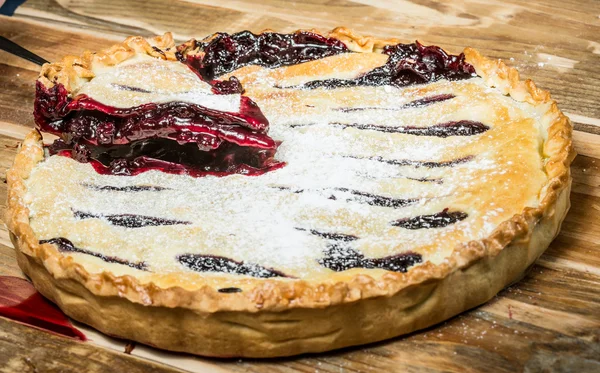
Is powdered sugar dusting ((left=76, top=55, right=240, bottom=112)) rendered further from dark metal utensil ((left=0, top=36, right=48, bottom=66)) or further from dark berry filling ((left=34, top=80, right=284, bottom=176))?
dark metal utensil ((left=0, top=36, right=48, bottom=66))

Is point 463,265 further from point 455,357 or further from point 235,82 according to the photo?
point 235,82

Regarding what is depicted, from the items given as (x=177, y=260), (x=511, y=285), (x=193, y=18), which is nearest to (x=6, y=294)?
(x=177, y=260)

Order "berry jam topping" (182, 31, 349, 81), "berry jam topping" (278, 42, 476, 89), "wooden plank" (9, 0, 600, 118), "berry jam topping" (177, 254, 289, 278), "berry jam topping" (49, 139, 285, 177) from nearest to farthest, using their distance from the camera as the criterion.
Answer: "berry jam topping" (177, 254, 289, 278) → "berry jam topping" (49, 139, 285, 177) → "berry jam topping" (278, 42, 476, 89) → "berry jam topping" (182, 31, 349, 81) → "wooden plank" (9, 0, 600, 118)

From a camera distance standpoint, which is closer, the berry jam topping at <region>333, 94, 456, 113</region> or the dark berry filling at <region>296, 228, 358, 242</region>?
the dark berry filling at <region>296, 228, 358, 242</region>

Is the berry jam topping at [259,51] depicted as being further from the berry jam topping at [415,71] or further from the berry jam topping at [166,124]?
the berry jam topping at [166,124]

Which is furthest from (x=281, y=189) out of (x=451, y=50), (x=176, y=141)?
(x=451, y=50)

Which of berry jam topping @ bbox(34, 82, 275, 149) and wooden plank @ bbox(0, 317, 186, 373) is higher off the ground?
berry jam topping @ bbox(34, 82, 275, 149)

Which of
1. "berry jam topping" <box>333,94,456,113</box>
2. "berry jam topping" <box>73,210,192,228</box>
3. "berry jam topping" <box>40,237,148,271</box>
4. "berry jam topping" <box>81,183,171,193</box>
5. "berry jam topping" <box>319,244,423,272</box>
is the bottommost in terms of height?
"berry jam topping" <box>40,237,148,271</box>

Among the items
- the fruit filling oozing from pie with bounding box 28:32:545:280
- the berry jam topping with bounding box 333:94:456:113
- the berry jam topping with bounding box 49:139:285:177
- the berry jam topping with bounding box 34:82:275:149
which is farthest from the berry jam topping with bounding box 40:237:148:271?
the berry jam topping with bounding box 333:94:456:113

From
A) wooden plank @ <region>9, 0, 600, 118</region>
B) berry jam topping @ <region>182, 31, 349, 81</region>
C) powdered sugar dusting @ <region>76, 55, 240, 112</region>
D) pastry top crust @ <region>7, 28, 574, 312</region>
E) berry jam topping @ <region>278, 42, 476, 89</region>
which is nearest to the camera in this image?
pastry top crust @ <region>7, 28, 574, 312</region>
